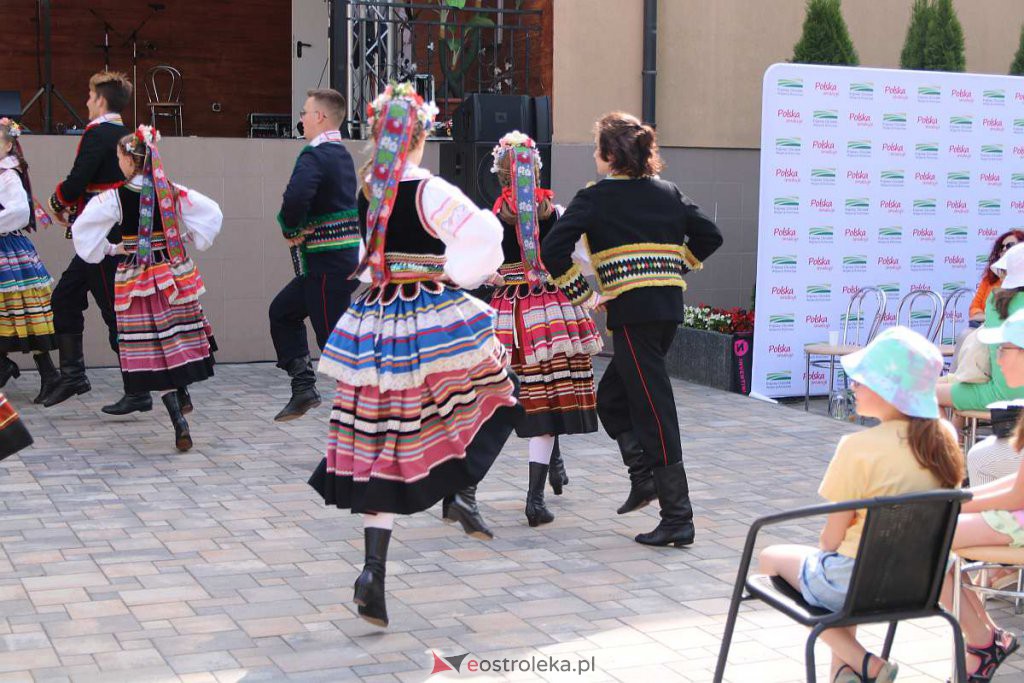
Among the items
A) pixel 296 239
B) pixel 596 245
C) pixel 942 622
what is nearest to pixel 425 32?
pixel 296 239

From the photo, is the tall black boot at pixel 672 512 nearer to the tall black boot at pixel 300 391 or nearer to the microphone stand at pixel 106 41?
the tall black boot at pixel 300 391

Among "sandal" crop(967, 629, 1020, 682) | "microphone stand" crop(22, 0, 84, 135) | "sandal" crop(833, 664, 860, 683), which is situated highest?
"microphone stand" crop(22, 0, 84, 135)

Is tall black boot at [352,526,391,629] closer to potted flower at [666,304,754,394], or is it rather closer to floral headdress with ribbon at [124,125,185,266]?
floral headdress with ribbon at [124,125,185,266]

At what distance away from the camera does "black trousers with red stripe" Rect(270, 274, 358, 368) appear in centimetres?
686

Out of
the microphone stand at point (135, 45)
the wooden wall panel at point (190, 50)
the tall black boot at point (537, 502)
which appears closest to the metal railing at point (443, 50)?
the wooden wall panel at point (190, 50)

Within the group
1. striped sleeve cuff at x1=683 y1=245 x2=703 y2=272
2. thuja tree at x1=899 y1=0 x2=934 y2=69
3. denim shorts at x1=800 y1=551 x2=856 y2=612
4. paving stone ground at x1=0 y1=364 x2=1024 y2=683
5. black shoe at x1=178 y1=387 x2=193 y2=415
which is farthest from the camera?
thuja tree at x1=899 y1=0 x2=934 y2=69

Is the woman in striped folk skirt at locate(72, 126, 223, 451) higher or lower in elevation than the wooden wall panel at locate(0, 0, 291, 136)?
lower

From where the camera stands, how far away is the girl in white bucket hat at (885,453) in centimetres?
333

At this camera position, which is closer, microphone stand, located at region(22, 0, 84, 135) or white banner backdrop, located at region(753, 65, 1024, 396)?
white banner backdrop, located at region(753, 65, 1024, 396)

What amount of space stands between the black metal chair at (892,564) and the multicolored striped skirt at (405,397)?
52.2 inches

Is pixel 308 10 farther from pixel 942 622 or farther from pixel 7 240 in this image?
pixel 942 622

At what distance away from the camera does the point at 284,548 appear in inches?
208

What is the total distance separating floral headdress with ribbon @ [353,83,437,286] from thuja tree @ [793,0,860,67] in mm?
7017

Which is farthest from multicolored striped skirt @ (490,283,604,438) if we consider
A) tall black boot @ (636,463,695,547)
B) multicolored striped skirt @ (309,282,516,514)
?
multicolored striped skirt @ (309,282,516,514)
